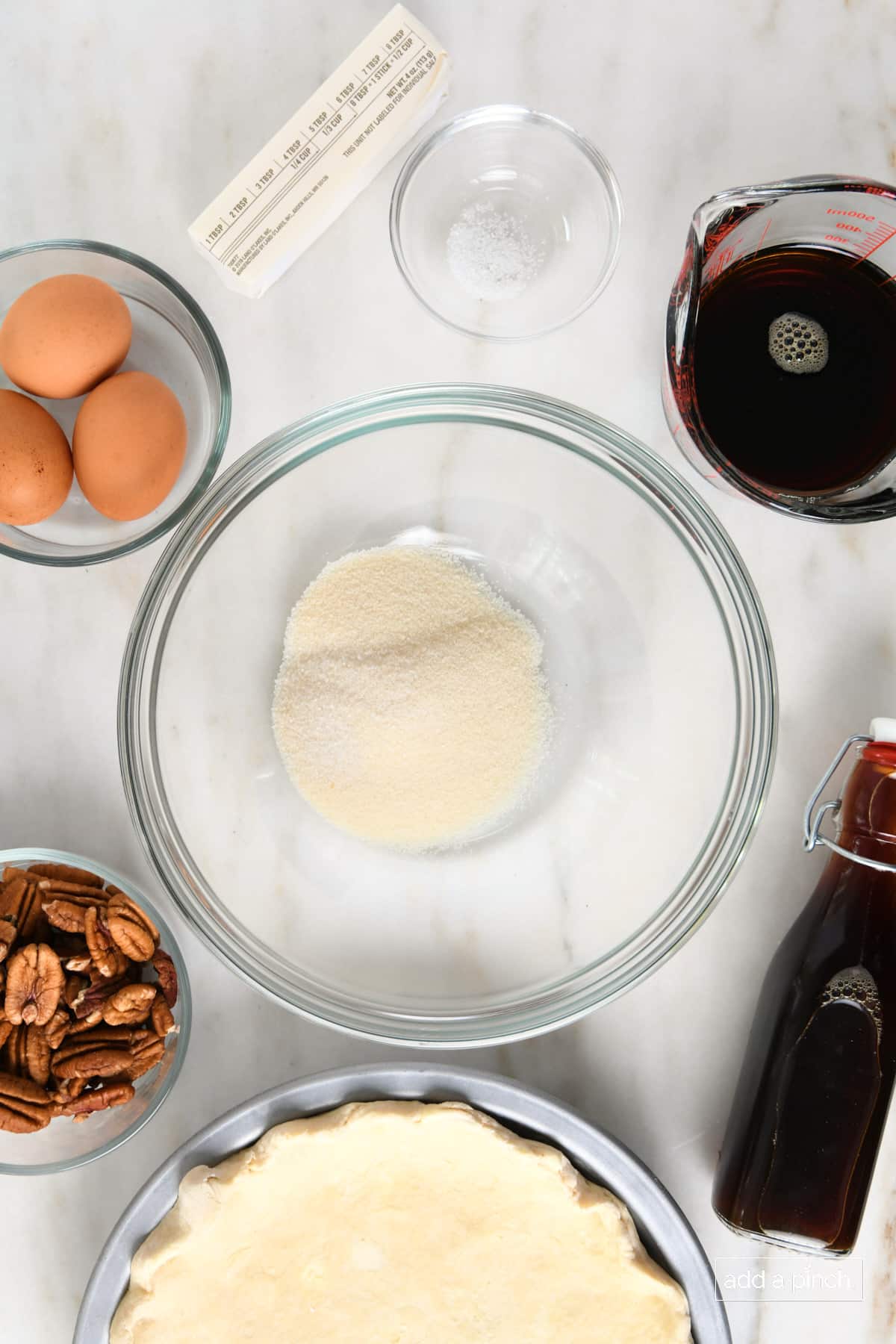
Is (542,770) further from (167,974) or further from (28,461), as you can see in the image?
(28,461)

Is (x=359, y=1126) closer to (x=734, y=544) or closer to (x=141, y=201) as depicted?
(x=734, y=544)

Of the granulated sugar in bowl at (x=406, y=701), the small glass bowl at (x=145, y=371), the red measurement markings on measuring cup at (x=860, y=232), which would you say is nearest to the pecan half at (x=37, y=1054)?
the granulated sugar in bowl at (x=406, y=701)

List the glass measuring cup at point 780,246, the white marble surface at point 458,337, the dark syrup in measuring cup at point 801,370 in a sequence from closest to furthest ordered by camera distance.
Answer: the glass measuring cup at point 780,246 < the dark syrup in measuring cup at point 801,370 < the white marble surface at point 458,337

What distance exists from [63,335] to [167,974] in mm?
646

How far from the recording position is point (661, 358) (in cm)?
100

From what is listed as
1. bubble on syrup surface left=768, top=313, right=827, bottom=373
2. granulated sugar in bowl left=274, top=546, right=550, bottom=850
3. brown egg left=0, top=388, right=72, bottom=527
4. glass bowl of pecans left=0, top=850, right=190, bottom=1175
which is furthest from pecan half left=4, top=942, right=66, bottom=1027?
bubble on syrup surface left=768, top=313, right=827, bottom=373

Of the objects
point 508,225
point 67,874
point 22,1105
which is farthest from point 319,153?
point 22,1105

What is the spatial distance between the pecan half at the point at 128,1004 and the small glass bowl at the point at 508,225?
777mm

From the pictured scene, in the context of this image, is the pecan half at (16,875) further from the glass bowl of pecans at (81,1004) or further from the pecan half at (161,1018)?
the pecan half at (161,1018)

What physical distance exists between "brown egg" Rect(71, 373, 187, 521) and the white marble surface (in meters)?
0.12

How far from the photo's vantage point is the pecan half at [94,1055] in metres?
0.91

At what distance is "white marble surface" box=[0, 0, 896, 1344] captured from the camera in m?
1.00

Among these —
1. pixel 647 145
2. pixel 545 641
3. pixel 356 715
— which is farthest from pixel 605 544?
pixel 647 145

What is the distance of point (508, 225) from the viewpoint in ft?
3.43
